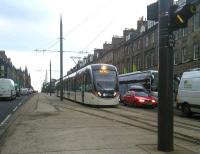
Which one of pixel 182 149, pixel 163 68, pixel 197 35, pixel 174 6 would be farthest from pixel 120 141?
pixel 197 35

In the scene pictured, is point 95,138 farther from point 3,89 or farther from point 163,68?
point 3,89

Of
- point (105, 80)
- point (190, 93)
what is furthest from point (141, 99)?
point (190, 93)

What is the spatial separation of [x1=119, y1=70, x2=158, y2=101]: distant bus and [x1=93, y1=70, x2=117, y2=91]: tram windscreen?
21.3ft

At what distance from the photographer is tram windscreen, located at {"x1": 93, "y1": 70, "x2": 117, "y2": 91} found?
3136 centimetres

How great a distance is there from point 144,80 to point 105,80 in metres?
10.3

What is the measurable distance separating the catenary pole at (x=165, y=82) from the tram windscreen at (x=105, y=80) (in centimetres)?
2088

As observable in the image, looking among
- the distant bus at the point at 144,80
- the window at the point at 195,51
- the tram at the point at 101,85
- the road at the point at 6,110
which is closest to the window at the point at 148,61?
the window at the point at 195,51

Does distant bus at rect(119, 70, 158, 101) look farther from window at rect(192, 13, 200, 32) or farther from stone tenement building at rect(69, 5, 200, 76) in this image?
window at rect(192, 13, 200, 32)

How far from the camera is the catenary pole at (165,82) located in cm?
1023

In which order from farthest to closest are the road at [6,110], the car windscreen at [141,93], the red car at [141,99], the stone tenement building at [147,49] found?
the stone tenement building at [147,49], the car windscreen at [141,93], the red car at [141,99], the road at [6,110]

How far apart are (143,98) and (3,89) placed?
17688 millimetres

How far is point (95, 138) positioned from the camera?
42.1ft

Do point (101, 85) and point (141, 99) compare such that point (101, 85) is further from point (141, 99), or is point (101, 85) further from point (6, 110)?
point (6, 110)

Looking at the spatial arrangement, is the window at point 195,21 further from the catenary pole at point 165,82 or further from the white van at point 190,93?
the catenary pole at point 165,82
